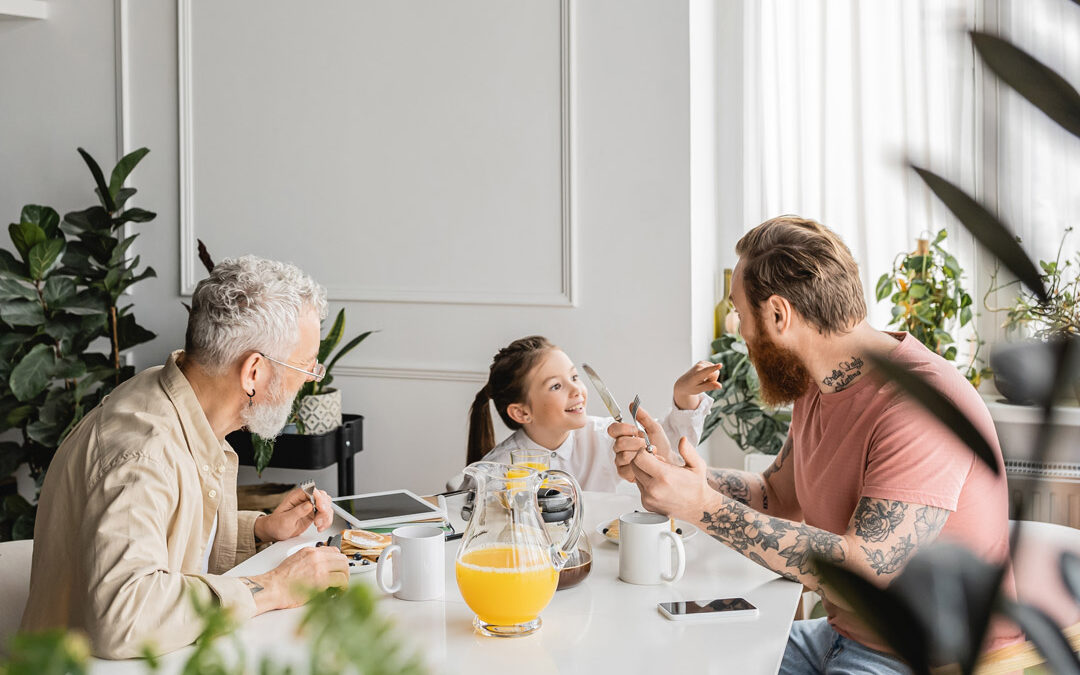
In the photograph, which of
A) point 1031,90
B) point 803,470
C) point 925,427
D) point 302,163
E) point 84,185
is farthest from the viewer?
point 84,185

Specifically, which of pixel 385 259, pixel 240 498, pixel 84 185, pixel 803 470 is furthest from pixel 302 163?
pixel 803 470

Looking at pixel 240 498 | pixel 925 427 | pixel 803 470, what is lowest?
pixel 240 498

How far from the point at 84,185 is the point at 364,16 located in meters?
1.39

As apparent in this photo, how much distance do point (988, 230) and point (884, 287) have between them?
2.90 metres

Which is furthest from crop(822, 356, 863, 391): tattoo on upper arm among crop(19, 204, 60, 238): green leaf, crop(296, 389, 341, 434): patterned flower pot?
crop(19, 204, 60, 238): green leaf

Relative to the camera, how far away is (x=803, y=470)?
1.76 metres

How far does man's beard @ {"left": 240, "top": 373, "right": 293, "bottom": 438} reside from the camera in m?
1.66

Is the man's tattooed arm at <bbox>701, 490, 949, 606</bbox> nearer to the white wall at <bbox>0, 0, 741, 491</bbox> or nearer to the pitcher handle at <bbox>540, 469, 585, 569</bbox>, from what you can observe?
the pitcher handle at <bbox>540, 469, 585, 569</bbox>

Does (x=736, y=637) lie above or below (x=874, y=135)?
below

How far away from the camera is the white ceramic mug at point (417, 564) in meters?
1.39

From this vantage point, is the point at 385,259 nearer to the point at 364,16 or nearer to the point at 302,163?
the point at 302,163

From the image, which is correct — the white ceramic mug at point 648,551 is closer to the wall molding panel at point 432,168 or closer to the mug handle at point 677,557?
the mug handle at point 677,557

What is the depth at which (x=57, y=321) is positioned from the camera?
3266 millimetres

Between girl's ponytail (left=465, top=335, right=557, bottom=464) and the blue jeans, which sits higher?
girl's ponytail (left=465, top=335, right=557, bottom=464)
